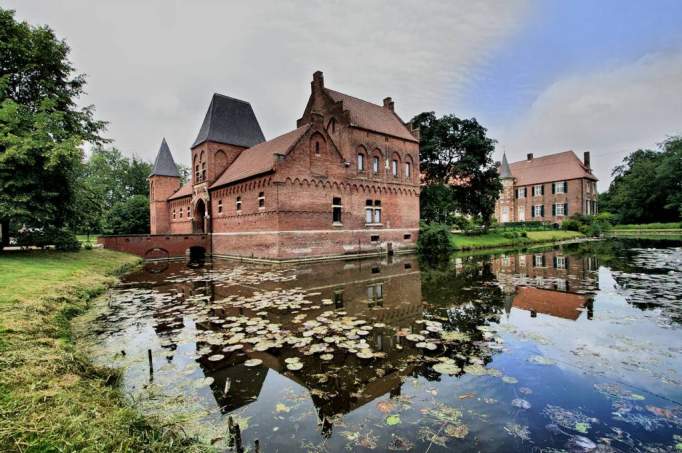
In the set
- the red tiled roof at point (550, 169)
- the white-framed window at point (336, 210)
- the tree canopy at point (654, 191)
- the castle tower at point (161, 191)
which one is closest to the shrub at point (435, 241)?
the white-framed window at point (336, 210)

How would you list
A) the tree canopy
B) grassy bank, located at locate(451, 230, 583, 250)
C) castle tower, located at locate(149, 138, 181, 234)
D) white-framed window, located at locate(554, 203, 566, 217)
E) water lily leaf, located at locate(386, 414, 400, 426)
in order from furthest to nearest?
white-framed window, located at locate(554, 203, 566, 217) < the tree canopy < castle tower, located at locate(149, 138, 181, 234) < grassy bank, located at locate(451, 230, 583, 250) < water lily leaf, located at locate(386, 414, 400, 426)

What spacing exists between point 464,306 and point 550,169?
55989 mm

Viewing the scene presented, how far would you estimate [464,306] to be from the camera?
27.3 ft

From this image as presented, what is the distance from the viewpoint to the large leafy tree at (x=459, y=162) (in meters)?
31.7

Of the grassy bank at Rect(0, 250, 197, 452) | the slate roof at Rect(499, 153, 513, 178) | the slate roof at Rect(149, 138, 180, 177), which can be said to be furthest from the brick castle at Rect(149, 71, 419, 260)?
the slate roof at Rect(499, 153, 513, 178)

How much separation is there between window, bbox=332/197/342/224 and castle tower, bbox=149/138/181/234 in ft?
80.7

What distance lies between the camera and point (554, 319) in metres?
7.05

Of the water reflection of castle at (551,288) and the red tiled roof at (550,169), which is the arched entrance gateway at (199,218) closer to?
the water reflection of castle at (551,288)

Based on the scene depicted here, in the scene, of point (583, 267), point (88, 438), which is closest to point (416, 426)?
point (88, 438)

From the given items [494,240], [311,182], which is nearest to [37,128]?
[311,182]

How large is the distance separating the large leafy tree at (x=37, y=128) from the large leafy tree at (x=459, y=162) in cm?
2688

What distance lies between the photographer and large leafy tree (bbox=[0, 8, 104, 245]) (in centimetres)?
1315

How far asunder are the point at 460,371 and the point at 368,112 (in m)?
26.0

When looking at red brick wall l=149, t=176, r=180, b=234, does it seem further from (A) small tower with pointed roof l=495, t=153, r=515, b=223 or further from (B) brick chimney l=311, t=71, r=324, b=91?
(A) small tower with pointed roof l=495, t=153, r=515, b=223
